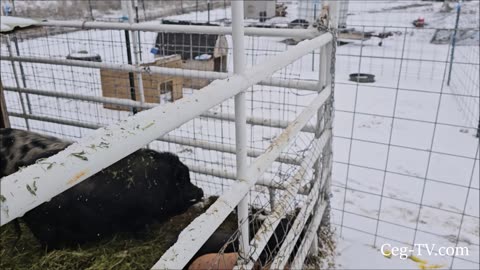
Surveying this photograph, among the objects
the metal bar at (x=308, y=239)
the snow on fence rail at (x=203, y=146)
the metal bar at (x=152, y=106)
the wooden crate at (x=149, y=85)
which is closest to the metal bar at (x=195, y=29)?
the snow on fence rail at (x=203, y=146)

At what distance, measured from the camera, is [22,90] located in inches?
159

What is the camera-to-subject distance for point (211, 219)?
1312 millimetres

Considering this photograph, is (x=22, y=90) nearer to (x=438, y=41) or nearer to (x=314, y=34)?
(x=314, y=34)

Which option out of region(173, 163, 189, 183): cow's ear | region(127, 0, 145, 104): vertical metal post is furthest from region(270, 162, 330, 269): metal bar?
region(127, 0, 145, 104): vertical metal post

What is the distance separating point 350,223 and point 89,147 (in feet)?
10.1

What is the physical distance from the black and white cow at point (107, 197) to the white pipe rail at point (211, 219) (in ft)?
3.66

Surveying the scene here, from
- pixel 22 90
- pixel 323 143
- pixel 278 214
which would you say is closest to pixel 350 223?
pixel 323 143

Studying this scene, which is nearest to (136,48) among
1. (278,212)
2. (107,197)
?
(107,197)

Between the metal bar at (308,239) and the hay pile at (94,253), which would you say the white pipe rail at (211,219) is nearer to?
the metal bar at (308,239)

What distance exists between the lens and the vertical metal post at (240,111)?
1386 mm

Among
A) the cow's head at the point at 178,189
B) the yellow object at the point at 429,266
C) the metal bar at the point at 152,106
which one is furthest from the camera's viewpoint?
the yellow object at the point at 429,266

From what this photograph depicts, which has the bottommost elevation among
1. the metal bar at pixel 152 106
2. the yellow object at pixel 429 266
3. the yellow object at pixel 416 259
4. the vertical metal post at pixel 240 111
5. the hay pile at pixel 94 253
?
the yellow object at pixel 429 266

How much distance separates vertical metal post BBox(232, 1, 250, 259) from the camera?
1386mm

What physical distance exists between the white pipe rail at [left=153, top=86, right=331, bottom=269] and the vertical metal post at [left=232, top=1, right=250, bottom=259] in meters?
0.07
